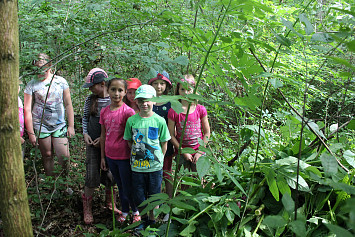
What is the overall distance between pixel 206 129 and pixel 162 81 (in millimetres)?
901

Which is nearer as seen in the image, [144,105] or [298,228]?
[298,228]

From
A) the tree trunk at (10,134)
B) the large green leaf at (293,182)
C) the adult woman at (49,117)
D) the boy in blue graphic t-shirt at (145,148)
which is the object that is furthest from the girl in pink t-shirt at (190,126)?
the tree trunk at (10,134)

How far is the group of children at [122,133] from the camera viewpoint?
2.77m

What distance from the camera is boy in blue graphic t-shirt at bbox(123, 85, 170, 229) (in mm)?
2746

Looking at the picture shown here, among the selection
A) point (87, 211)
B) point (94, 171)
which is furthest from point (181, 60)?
point (87, 211)

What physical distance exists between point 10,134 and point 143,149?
64.9 inches

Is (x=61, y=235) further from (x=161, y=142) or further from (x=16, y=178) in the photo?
(x=16, y=178)

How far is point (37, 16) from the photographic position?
10.5 feet

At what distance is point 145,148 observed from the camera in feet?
9.02

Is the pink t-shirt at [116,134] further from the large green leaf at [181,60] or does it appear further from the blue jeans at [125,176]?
the large green leaf at [181,60]

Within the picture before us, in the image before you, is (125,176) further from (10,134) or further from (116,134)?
(10,134)

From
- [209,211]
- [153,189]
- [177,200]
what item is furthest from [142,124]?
[177,200]

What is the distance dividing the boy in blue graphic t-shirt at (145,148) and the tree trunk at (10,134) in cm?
156

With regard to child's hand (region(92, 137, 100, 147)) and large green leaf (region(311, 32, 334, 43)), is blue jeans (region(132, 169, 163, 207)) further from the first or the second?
large green leaf (region(311, 32, 334, 43))
